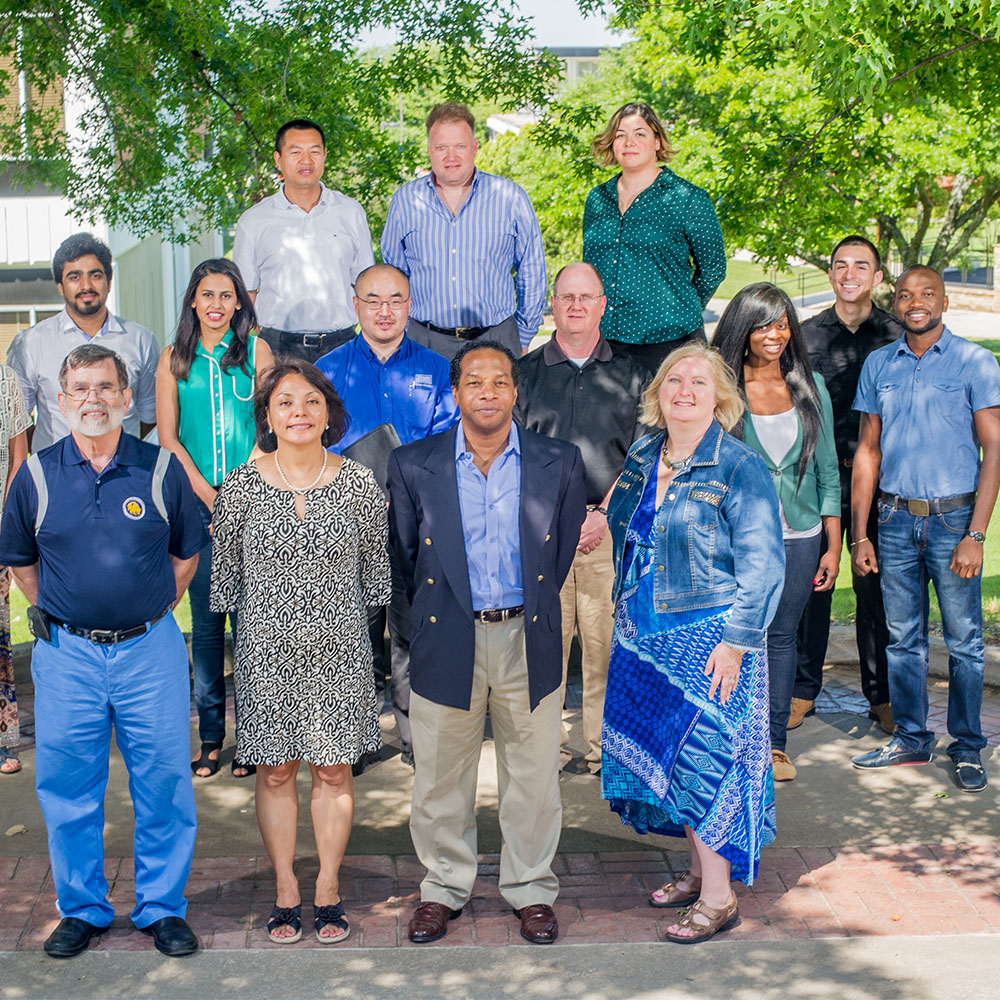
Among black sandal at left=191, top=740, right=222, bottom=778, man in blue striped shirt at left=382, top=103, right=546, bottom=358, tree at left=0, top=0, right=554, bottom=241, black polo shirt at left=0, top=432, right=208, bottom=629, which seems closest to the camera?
black polo shirt at left=0, top=432, right=208, bottom=629

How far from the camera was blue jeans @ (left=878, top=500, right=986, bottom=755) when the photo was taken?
648cm

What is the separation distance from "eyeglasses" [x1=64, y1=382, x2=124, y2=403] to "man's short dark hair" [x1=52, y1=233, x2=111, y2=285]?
1.83 metres

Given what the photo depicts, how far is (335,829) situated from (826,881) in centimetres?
201

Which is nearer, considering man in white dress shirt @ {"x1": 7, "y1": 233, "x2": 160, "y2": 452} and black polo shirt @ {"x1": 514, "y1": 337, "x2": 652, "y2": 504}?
black polo shirt @ {"x1": 514, "y1": 337, "x2": 652, "y2": 504}

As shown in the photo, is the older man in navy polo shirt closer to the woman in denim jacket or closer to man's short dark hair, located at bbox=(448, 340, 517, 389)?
man's short dark hair, located at bbox=(448, 340, 517, 389)

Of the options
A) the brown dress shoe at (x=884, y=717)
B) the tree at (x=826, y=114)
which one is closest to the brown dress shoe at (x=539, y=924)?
the brown dress shoe at (x=884, y=717)

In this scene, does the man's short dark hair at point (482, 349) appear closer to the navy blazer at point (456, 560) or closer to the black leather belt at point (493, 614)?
the navy blazer at point (456, 560)

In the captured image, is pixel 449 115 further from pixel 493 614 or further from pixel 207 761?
pixel 207 761

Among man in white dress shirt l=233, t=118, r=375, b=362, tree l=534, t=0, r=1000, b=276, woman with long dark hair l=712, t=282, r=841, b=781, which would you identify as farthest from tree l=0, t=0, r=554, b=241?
woman with long dark hair l=712, t=282, r=841, b=781

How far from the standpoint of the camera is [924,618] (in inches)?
264

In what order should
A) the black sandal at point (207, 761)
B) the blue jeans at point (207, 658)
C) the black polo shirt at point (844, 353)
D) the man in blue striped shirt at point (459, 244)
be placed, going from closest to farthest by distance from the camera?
the blue jeans at point (207, 658) < the black sandal at point (207, 761) < the man in blue striped shirt at point (459, 244) < the black polo shirt at point (844, 353)

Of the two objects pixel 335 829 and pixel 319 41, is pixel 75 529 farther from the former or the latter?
pixel 319 41

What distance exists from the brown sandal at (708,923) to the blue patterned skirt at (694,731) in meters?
0.14

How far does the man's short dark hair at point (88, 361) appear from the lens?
16.0 ft
